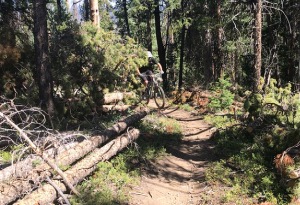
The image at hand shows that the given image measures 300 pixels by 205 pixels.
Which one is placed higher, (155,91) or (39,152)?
(155,91)

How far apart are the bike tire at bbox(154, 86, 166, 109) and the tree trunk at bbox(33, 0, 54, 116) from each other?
403 centimetres

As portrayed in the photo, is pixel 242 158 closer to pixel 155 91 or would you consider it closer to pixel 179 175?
pixel 179 175

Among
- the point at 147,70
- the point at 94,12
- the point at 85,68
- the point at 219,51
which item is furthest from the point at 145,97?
the point at 219,51

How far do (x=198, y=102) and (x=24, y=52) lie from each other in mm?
8078

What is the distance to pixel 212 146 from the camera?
10.5m

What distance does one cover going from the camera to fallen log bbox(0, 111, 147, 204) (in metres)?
5.86

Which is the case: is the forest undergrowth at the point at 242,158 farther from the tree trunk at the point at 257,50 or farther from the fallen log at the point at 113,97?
the fallen log at the point at 113,97

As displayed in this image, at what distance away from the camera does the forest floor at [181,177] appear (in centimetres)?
735

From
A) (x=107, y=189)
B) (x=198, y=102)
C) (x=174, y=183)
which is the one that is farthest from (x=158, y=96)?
(x=107, y=189)

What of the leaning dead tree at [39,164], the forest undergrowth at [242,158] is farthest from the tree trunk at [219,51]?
the leaning dead tree at [39,164]

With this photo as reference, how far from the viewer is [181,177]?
8.48 metres

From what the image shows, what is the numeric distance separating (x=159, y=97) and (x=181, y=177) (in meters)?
5.67

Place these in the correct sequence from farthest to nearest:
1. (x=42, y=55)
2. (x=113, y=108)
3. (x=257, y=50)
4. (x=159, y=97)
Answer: (x=159, y=97)
(x=113, y=108)
(x=257, y=50)
(x=42, y=55)

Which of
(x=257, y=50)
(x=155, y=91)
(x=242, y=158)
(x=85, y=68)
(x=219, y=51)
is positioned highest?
(x=219, y=51)
